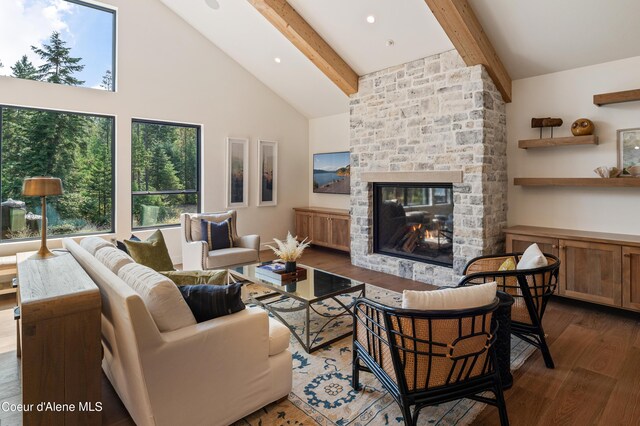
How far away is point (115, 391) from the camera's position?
8.19 feet

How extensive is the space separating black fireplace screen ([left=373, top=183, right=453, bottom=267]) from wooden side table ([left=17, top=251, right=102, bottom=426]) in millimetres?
4188

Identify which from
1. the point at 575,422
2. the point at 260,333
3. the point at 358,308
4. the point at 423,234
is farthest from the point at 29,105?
the point at 575,422

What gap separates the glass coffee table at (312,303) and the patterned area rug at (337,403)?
0.24 meters

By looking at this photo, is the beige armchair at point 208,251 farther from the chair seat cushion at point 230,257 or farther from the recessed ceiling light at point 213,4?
the recessed ceiling light at point 213,4

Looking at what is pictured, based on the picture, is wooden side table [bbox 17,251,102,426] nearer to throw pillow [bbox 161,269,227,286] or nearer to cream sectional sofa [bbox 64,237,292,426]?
cream sectional sofa [bbox 64,237,292,426]

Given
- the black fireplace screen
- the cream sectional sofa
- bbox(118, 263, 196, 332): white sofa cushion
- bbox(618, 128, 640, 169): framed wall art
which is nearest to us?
the cream sectional sofa

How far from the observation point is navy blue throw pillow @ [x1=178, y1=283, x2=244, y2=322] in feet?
6.84

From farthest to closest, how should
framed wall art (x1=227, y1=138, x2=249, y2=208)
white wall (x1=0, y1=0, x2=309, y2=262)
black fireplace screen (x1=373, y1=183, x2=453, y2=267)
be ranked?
framed wall art (x1=227, y1=138, x2=249, y2=208)
white wall (x1=0, y1=0, x2=309, y2=262)
black fireplace screen (x1=373, y1=183, x2=453, y2=267)

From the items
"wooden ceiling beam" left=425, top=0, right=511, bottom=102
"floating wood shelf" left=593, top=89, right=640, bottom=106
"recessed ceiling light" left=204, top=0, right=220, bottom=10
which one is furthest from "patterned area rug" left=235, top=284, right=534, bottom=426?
"recessed ceiling light" left=204, top=0, right=220, bottom=10

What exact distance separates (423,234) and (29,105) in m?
5.53

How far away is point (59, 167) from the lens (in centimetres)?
504

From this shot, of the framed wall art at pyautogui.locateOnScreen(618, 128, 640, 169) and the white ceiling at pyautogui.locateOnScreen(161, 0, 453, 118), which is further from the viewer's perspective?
the white ceiling at pyautogui.locateOnScreen(161, 0, 453, 118)

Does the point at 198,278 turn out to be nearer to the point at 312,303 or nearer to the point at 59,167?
the point at 312,303

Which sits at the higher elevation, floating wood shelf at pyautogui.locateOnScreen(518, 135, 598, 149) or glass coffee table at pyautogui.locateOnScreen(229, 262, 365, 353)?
floating wood shelf at pyautogui.locateOnScreen(518, 135, 598, 149)
